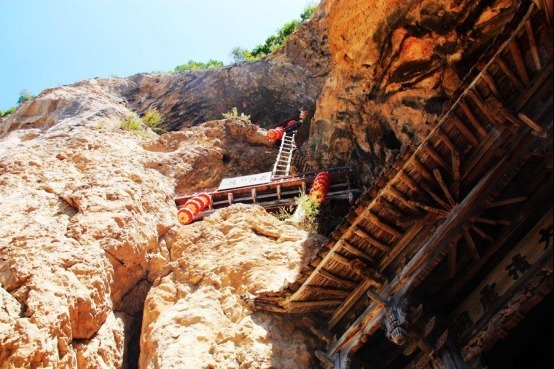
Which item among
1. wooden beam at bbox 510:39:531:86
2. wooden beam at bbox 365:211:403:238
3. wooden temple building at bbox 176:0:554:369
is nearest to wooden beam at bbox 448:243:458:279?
wooden temple building at bbox 176:0:554:369

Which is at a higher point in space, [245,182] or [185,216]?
[245,182]

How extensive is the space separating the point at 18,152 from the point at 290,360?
9953 millimetres

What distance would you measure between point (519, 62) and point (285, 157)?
1306cm

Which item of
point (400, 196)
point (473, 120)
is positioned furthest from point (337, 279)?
point (473, 120)

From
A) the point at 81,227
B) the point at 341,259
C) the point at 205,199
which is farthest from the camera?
the point at 205,199

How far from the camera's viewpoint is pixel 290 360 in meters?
7.48

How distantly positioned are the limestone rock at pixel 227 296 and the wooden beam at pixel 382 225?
7.24ft

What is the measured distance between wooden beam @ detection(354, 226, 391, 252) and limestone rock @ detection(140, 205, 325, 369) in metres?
1.91

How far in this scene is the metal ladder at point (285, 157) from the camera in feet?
56.9

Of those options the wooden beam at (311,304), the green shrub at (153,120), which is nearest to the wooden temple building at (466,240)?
the wooden beam at (311,304)

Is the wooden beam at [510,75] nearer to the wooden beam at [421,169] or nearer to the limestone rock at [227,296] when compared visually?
the wooden beam at [421,169]

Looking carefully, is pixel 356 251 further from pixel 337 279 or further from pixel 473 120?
pixel 473 120

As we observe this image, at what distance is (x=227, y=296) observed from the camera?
899 centimetres

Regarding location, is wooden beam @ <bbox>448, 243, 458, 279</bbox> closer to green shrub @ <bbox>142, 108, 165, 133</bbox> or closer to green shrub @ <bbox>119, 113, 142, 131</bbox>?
green shrub @ <bbox>119, 113, 142, 131</bbox>
